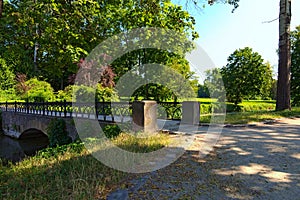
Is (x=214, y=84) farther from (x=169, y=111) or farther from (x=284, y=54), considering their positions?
(x=169, y=111)

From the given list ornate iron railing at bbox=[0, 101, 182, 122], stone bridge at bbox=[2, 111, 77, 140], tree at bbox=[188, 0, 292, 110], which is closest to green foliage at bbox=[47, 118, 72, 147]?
stone bridge at bbox=[2, 111, 77, 140]

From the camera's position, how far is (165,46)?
1730 cm

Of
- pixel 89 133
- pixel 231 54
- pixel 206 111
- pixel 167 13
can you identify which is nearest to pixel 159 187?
pixel 167 13

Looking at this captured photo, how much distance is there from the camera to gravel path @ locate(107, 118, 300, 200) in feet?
9.75

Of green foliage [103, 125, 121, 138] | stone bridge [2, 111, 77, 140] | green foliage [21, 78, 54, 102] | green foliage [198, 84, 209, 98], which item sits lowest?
stone bridge [2, 111, 77, 140]

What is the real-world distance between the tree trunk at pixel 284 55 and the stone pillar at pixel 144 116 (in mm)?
8701

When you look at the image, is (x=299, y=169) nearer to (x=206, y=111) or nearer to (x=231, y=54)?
(x=206, y=111)

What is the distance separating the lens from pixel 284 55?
11727 mm

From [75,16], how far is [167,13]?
2.75m

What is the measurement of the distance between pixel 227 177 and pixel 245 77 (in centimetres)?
2800

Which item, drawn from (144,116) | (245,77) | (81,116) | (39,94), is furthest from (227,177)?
(245,77)

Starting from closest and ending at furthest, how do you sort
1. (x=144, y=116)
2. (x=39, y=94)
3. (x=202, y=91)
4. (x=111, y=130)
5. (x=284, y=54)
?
(x=144, y=116)
(x=111, y=130)
(x=284, y=54)
(x=39, y=94)
(x=202, y=91)

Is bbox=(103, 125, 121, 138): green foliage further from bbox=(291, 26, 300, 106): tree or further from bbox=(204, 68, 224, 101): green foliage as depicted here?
bbox=(204, 68, 224, 101): green foliage

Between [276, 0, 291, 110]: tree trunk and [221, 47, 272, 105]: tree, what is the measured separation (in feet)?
51.3
